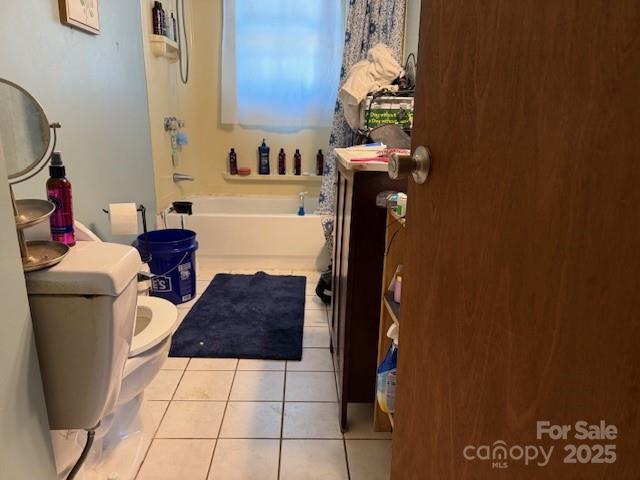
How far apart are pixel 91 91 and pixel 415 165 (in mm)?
1666

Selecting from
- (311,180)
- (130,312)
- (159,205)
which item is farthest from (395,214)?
(311,180)

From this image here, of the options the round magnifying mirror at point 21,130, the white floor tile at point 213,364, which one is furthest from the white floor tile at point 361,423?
the round magnifying mirror at point 21,130

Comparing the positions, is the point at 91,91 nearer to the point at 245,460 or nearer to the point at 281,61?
the point at 245,460

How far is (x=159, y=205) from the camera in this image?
2.86 m

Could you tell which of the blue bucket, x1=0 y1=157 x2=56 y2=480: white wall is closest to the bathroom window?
the blue bucket

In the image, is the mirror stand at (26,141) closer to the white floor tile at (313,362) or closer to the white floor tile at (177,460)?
the white floor tile at (177,460)

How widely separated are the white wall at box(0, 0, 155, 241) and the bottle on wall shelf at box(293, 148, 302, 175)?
4.52 feet

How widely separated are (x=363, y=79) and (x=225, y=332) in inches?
68.2

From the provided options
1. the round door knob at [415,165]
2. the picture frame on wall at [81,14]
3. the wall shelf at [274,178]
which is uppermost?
the picture frame on wall at [81,14]

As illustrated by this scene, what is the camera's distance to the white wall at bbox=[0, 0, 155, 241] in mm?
1423

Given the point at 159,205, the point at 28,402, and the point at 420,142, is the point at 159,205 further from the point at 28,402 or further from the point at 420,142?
the point at 420,142

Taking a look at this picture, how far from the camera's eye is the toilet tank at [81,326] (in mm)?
799

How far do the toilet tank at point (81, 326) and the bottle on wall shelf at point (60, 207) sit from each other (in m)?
0.09

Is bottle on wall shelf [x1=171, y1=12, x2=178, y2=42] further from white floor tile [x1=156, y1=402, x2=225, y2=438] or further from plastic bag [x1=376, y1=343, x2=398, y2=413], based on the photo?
plastic bag [x1=376, y1=343, x2=398, y2=413]
